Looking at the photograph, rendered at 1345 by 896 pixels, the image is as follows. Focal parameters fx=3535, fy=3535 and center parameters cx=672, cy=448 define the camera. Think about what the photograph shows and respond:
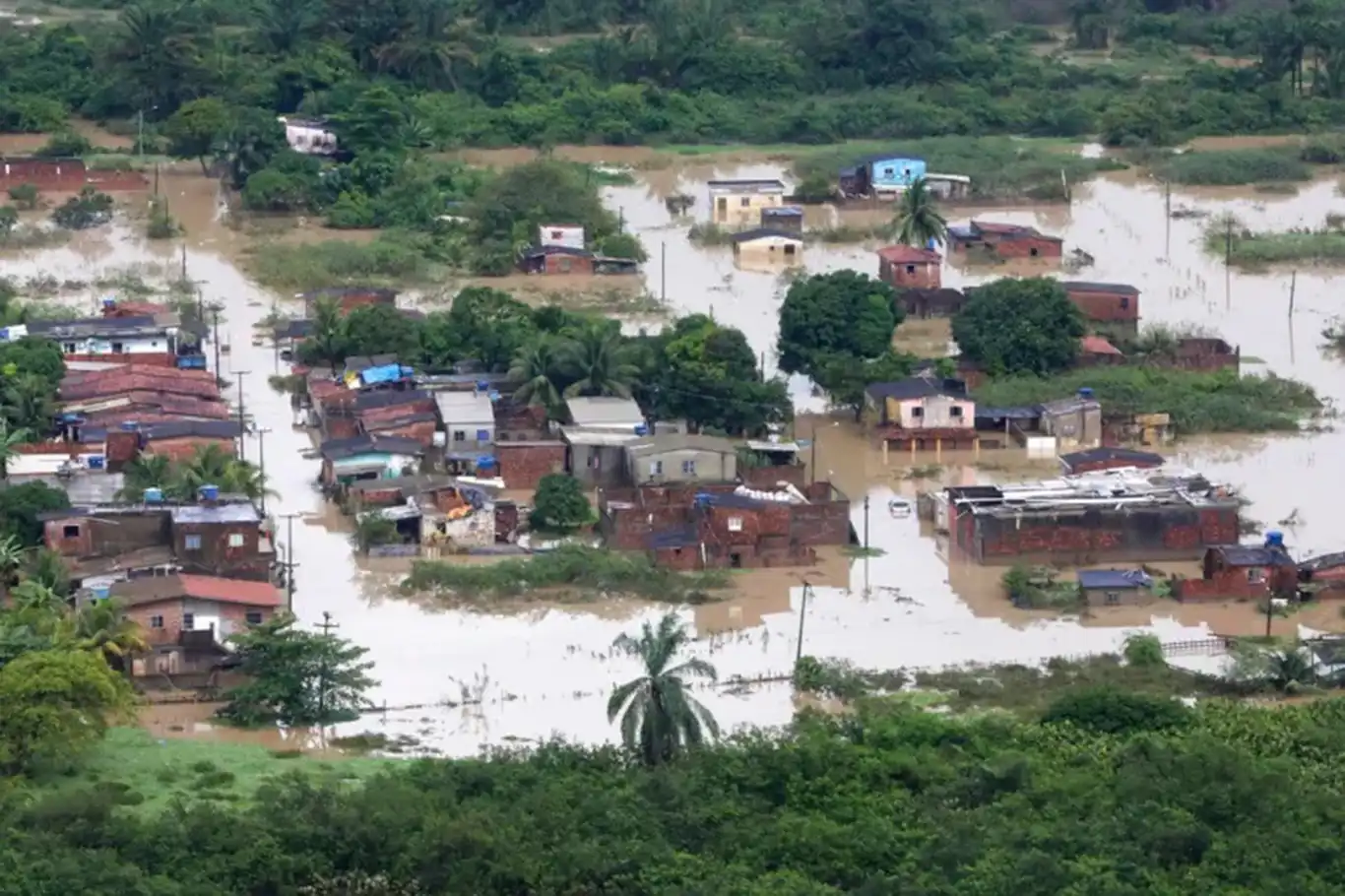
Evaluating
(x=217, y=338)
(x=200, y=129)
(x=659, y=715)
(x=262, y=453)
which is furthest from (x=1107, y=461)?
(x=200, y=129)

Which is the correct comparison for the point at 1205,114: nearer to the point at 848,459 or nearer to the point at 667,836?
the point at 848,459

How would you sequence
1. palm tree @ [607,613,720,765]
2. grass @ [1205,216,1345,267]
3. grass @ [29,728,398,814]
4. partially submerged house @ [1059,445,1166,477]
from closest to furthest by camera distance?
grass @ [29,728,398,814], palm tree @ [607,613,720,765], partially submerged house @ [1059,445,1166,477], grass @ [1205,216,1345,267]

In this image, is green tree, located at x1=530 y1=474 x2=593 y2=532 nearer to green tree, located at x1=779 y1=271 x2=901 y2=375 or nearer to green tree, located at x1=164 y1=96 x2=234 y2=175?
green tree, located at x1=779 y1=271 x2=901 y2=375

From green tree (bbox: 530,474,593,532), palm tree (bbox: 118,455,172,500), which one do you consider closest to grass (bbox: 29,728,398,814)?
palm tree (bbox: 118,455,172,500)

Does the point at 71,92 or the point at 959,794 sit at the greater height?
the point at 71,92

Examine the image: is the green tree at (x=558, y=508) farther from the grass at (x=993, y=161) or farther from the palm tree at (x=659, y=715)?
the grass at (x=993, y=161)

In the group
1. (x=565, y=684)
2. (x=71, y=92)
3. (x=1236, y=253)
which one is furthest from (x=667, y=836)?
(x=71, y=92)

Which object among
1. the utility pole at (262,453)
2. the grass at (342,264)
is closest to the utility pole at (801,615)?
the utility pole at (262,453)
